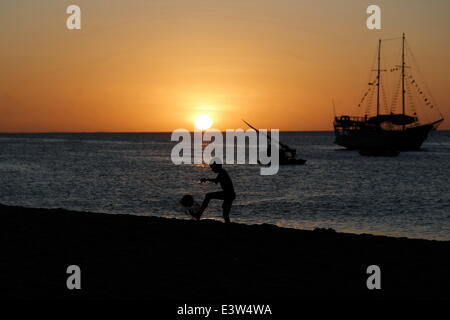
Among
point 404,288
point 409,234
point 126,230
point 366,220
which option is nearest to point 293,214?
point 366,220

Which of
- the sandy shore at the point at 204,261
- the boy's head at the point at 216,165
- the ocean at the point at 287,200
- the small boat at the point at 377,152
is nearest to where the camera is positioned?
the sandy shore at the point at 204,261

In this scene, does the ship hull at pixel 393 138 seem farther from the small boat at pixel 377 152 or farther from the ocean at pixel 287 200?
the ocean at pixel 287 200

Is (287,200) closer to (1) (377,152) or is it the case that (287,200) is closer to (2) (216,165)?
(2) (216,165)

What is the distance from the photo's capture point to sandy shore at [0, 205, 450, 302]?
33.3 ft

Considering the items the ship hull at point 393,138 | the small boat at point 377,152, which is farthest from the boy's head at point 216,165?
the ship hull at point 393,138

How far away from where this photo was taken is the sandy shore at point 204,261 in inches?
400

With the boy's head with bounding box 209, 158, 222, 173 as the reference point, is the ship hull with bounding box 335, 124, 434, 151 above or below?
above

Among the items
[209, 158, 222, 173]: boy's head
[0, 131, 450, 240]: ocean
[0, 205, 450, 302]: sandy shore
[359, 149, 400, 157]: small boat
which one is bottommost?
[0, 205, 450, 302]: sandy shore

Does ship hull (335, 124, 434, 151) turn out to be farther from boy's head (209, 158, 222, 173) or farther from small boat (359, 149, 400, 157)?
boy's head (209, 158, 222, 173)

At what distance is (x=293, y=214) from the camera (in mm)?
35500

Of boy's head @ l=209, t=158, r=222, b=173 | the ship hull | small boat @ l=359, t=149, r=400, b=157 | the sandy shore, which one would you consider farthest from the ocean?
the ship hull

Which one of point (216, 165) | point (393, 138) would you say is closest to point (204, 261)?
point (216, 165)

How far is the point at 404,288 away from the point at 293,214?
2486cm
